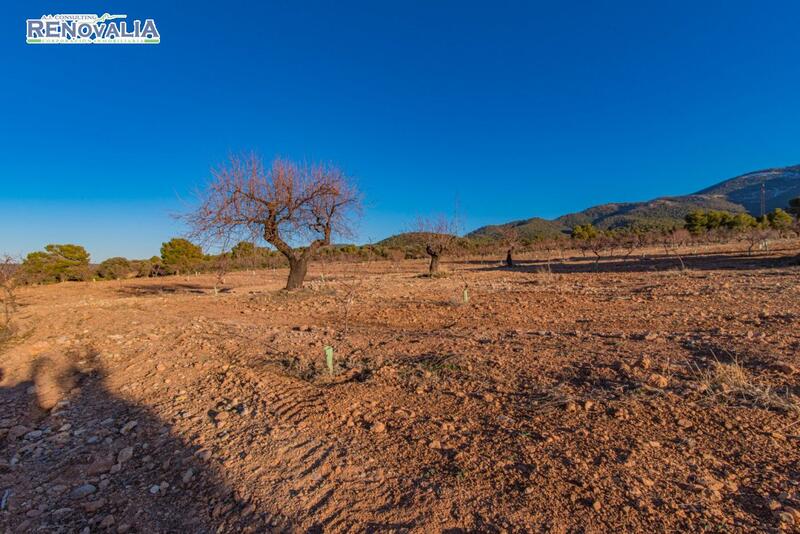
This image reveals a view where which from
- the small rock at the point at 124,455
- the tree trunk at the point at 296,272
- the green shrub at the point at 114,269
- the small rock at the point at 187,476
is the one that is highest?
the green shrub at the point at 114,269

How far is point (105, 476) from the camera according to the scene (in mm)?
2633

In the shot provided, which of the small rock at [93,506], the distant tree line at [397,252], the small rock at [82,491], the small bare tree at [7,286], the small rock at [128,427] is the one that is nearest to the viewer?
the small rock at [93,506]

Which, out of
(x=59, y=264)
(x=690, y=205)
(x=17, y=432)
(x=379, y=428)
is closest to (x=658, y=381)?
(x=379, y=428)

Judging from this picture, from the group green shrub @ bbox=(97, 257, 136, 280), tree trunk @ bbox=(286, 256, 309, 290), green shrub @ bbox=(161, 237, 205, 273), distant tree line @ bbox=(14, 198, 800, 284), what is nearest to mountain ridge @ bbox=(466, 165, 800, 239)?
distant tree line @ bbox=(14, 198, 800, 284)

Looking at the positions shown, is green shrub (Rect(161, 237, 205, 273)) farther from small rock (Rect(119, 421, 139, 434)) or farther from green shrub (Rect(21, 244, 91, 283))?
small rock (Rect(119, 421, 139, 434))

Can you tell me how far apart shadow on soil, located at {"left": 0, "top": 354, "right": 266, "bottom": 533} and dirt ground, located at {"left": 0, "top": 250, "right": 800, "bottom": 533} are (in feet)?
0.04

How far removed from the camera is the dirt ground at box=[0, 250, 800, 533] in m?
2.03

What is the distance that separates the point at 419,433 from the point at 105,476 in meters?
2.27

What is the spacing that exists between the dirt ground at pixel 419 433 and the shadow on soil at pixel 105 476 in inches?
0.5

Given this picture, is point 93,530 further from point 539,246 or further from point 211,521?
point 539,246

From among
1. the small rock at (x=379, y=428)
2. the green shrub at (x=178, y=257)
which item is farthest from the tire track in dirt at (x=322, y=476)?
the green shrub at (x=178, y=257)

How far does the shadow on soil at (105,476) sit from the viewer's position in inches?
86.5

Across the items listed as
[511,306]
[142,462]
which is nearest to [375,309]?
[511,306]

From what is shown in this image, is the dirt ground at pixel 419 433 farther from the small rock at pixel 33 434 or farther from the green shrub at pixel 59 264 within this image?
the green shrub at pixel 59 264
